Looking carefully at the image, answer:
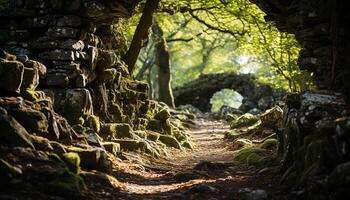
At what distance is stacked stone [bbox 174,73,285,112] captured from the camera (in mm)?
32375

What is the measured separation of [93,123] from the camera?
12.0 metres

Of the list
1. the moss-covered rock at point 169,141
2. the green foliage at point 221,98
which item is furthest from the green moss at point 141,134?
the green foliage at point 221,98

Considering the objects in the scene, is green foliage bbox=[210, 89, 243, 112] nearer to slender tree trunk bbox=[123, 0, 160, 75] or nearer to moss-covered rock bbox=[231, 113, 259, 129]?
moss-covered rock bbox=[231, 113, 259, 129]

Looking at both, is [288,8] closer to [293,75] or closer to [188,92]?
[293,75]

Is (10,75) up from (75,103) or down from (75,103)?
up

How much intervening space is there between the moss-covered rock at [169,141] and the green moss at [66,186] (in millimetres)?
8918

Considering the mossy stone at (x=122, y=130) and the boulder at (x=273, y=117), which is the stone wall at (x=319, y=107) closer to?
the boulder at (x=273, y=117)

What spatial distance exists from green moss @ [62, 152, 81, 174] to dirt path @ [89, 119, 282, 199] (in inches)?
31.4

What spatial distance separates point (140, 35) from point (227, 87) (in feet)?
63.5

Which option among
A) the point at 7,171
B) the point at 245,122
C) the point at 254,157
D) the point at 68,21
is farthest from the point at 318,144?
the point at 245,122

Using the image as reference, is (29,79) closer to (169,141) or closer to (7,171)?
(7,171)

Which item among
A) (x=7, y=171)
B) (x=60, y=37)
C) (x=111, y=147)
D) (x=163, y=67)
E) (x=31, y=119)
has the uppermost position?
(x=163, y=67)

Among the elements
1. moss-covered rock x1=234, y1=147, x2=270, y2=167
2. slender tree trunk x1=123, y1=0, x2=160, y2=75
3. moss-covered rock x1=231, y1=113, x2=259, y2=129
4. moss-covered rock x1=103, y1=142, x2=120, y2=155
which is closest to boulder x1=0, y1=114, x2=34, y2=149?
moss-covered rock x1=103, y1=142, x2=120, y2=155

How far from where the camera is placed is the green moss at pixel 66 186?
246 inches
